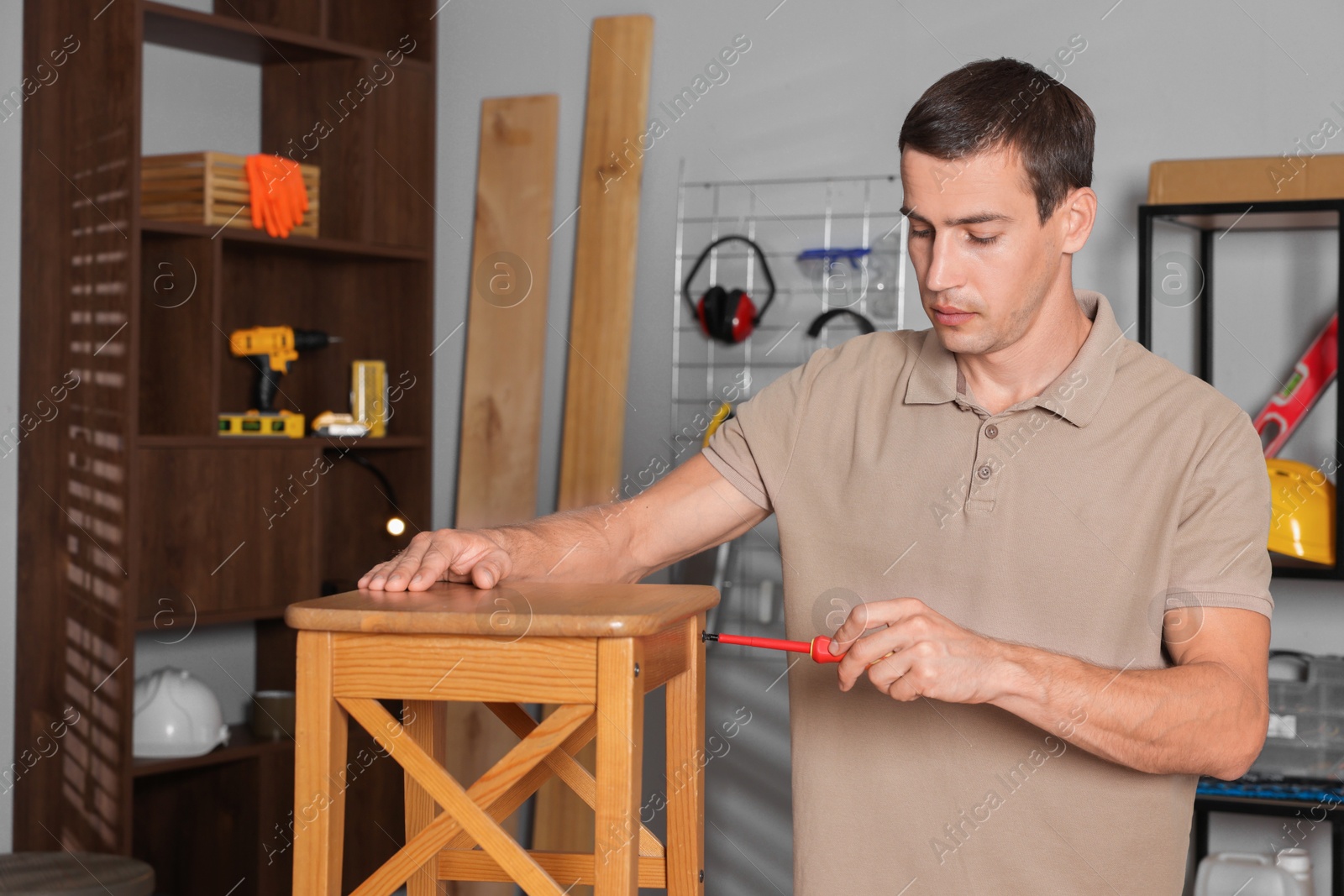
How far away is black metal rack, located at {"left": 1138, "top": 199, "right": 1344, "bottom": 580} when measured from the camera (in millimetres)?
2283

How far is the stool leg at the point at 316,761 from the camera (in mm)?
1062

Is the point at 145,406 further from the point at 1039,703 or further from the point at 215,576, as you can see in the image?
the point at 1039,703

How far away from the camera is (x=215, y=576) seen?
2.80 metres

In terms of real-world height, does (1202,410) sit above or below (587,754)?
above

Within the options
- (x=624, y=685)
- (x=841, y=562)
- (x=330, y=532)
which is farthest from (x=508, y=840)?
(x=330, y=532)

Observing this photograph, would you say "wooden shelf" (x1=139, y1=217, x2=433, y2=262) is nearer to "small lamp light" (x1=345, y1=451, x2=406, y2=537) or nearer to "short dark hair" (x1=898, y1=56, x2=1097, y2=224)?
"small lamp light" (x1=345, y1=451, x2=406, y2=537)

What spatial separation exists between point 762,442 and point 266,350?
176cm

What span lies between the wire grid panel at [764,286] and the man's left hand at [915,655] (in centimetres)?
170

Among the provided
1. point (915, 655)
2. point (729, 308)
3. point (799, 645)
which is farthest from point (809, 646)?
point (729, 308)

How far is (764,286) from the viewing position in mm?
2910

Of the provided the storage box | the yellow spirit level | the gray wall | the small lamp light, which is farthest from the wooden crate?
the storage box

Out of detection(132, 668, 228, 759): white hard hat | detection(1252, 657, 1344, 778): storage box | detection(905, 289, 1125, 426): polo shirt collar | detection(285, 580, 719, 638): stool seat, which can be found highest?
detection(905, 289, 1125, 426): polo shirt collar

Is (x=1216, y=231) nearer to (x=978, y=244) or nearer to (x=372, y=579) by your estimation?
(x=978, y=244)

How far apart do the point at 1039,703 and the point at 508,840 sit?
472mm
